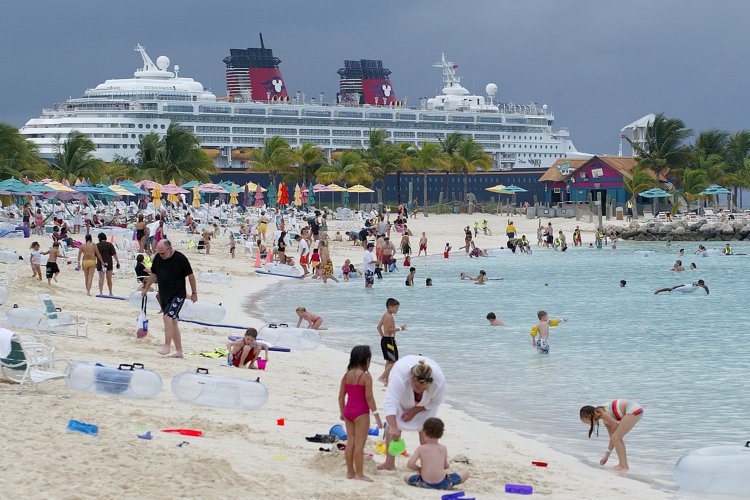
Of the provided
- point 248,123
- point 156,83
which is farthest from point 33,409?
point 156,83

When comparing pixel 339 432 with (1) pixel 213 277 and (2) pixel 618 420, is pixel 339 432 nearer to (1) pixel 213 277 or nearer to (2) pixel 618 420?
(2) pixel 618 420

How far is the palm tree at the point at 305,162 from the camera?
220ft

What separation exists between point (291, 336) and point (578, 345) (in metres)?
4.76

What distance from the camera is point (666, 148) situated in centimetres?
6384

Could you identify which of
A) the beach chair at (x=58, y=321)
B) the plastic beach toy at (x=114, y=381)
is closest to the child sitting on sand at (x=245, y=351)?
the beach chair at (x=58, y=321)

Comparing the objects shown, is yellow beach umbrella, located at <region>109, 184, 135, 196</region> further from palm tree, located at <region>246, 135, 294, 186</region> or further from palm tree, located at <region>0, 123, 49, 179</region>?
palm tree, located at <region>246, 135, 294, 186</region>

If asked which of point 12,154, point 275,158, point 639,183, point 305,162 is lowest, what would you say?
point 639,183

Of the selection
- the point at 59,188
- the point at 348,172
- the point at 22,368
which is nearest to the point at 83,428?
the point at 22,368

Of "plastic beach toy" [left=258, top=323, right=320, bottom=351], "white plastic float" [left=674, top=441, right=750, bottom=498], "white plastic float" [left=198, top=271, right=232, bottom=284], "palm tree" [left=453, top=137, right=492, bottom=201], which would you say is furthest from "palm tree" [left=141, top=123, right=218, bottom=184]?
"white plastic float" [left=674, top=441, right=750, bottom=498]

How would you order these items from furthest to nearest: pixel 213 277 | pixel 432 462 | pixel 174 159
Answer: pixel 174 159 < pixel 213 277 < pixel 432 462

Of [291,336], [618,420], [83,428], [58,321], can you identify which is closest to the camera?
[83,428]

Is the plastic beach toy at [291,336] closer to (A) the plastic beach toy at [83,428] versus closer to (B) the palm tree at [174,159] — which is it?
(A) the plastic beach toy at [83,428]

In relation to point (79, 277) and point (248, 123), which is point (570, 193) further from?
point (79, 277)

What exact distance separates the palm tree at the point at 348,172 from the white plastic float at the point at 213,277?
129 feet
